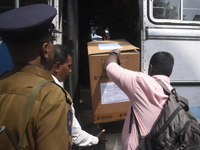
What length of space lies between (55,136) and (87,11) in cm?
277

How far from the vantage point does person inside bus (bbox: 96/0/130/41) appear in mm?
2723

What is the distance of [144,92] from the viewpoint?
1.04 metres

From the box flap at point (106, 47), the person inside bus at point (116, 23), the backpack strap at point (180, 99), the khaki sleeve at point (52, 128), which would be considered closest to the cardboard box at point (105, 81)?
the box flap at point (106, 47)

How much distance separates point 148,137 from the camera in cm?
100

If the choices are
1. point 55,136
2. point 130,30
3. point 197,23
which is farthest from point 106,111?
point 130,30

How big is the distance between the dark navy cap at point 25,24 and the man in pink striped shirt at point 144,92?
2.05 feet

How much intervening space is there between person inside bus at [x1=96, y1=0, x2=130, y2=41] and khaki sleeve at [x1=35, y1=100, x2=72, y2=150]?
2277 millimetres

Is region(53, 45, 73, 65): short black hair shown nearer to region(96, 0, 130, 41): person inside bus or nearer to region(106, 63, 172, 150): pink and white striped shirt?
region(106, 63, 172, 150): pink and white striped shirt

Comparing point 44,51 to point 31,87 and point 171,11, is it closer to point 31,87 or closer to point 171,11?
point 31,87

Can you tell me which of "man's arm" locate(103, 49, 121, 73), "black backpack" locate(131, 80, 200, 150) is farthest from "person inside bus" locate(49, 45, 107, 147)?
"black backpack" locate(131, 80, 200, 150)

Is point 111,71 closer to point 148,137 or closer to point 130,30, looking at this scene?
point 148,137

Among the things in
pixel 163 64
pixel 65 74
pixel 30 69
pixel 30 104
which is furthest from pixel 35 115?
pixel 163 64

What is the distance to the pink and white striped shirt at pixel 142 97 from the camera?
Result: 1.02 metres

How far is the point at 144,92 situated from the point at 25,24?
79cm
